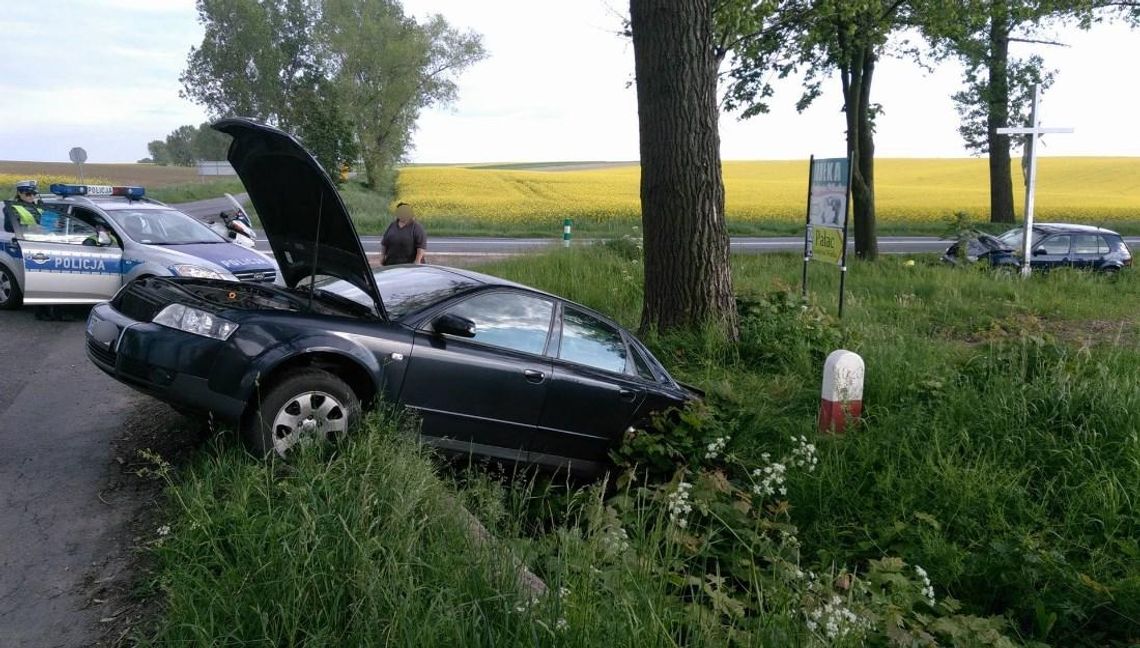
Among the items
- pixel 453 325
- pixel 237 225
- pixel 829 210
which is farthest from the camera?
pixel 237 225

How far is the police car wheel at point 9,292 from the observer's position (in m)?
10.1

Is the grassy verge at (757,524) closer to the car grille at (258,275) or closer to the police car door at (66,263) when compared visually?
the car grille at (258,275)

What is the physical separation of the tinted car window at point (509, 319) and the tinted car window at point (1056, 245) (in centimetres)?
1765

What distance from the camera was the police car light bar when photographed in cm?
1080

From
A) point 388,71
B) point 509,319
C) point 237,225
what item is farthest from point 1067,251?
point 388,71

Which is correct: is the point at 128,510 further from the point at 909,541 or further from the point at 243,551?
the point at 909,541

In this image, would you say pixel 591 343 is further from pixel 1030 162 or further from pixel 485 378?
pixel 1030 162

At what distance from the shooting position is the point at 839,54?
1873cm

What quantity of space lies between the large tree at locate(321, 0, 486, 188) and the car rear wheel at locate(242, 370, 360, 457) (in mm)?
47092

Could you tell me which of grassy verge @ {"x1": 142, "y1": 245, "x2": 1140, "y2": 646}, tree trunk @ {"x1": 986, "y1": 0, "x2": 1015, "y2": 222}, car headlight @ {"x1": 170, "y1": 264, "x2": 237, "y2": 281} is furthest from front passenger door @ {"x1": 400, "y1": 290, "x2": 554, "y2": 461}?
tree trunk @ {"x1": 986, "y1": 0, "x2": 1015, "y2": 222}

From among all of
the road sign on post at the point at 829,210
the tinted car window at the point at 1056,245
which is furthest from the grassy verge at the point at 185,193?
the road sign on post at the point at 829,210

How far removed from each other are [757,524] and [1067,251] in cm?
1856

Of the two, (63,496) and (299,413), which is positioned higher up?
(299,413)

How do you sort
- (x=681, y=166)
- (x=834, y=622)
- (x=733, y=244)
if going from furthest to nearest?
(x=733, y=244) < (x=681, y=166) < (x=834, y=622)
